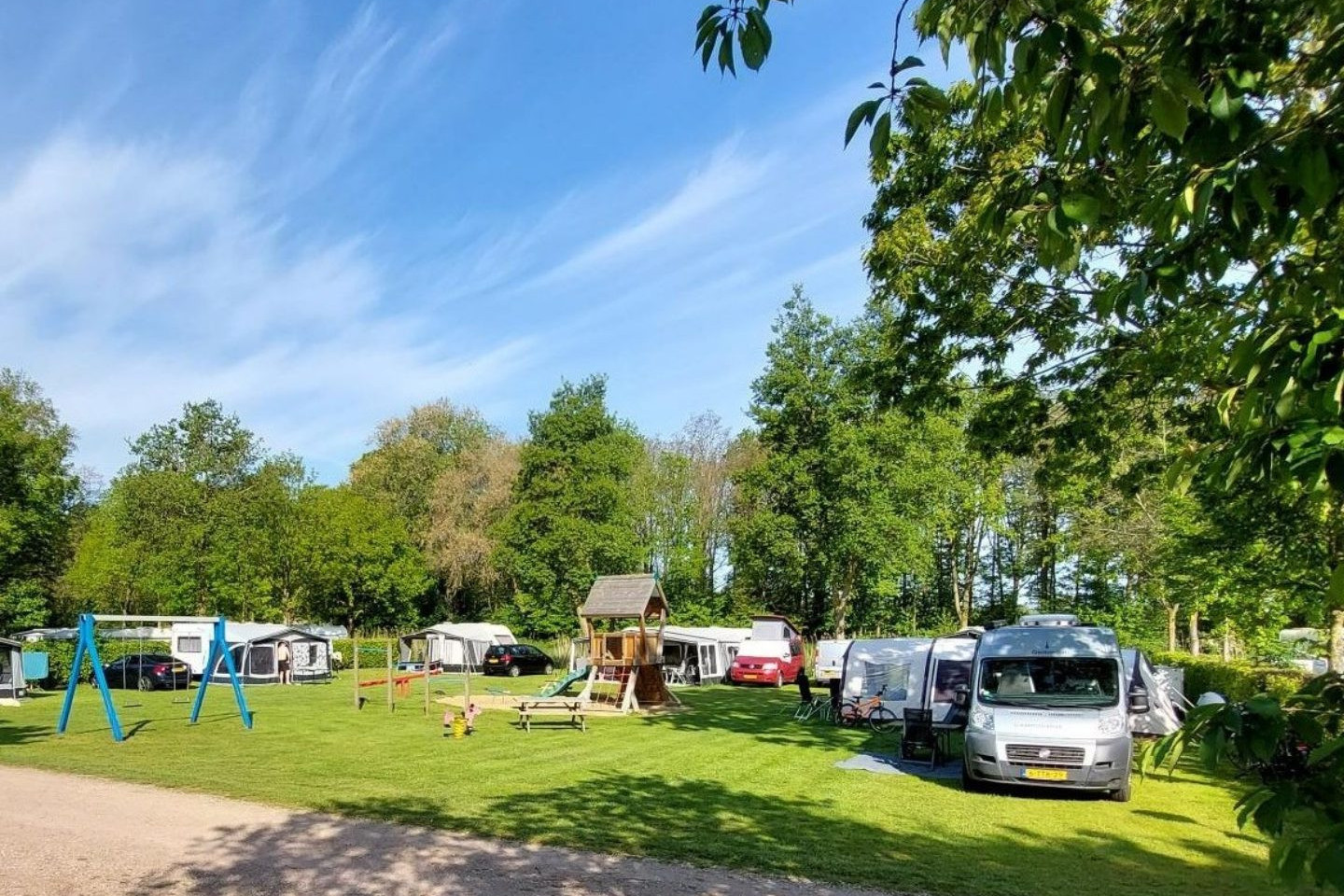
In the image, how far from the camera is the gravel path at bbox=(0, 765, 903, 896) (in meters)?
6.28

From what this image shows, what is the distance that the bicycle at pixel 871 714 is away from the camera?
60.3 feet

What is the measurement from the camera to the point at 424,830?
8.14 m

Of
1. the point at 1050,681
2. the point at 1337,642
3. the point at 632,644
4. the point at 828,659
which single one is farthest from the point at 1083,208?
the point at 828,659

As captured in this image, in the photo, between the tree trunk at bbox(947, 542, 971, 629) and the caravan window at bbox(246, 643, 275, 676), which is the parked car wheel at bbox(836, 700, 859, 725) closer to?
the caravan window at bbox(246, 643, 275, 676)

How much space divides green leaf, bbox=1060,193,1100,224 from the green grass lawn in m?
6.10

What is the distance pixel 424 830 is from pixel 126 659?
27.4m

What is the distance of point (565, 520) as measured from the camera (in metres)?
47.8

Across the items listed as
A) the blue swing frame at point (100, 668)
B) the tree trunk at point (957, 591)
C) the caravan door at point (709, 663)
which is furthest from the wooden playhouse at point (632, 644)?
the tree trunk at point (957, 591)

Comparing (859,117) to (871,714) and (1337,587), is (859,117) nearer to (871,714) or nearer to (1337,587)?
(1337,587)

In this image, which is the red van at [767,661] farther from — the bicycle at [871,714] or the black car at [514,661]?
the bicycle at [871,714]

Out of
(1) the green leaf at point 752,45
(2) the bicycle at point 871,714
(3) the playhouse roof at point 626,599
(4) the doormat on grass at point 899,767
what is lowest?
(2) the bicycle at point 871,714

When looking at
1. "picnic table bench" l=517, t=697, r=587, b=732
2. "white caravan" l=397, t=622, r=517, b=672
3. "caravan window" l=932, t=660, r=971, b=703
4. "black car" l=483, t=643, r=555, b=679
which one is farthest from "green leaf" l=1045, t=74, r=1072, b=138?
"white caravan" l=397, t=622, r=517, b=672

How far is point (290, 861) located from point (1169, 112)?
7.53 meters

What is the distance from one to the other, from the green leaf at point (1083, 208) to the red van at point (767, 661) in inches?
1266
